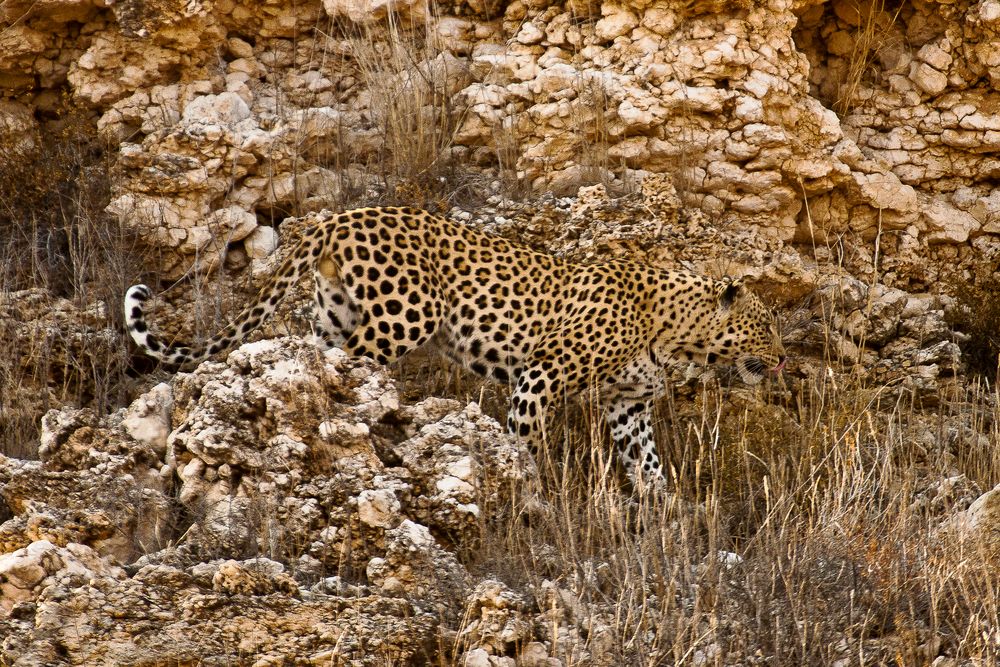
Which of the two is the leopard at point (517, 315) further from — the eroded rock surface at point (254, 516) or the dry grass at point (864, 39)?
the dry grass at point (864, 39)

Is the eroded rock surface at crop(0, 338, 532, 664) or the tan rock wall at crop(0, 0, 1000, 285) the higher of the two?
the tan rock wall at crop(0, 0, 1000, 285)

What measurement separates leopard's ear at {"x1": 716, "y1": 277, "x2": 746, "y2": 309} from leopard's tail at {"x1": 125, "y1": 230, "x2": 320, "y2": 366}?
9.41ft

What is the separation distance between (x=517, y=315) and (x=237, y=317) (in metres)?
1.90

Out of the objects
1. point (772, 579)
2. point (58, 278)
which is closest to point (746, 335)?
point (772, 579)

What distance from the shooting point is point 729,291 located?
352 inches

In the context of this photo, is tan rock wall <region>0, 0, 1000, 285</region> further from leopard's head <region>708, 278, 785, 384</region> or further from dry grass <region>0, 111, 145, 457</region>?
leopard's head <region>708, 278, 785, 384</region>

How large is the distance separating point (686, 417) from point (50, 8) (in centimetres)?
580

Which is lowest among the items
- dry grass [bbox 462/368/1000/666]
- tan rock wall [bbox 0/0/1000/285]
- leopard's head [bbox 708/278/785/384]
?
leopard's head [bbox 708/278/785/384]

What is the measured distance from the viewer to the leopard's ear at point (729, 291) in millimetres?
8938

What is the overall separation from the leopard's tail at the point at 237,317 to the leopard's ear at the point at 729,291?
9.41ft

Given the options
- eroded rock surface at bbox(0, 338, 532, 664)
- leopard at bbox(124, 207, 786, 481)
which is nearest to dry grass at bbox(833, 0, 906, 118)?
leopard at bbox(124, 207, 786, 481)

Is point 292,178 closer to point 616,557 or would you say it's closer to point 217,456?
point 217,456

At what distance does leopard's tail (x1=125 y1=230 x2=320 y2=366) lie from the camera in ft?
25.2

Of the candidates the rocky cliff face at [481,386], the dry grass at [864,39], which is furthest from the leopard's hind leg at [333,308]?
the dry grass at [864,39]
